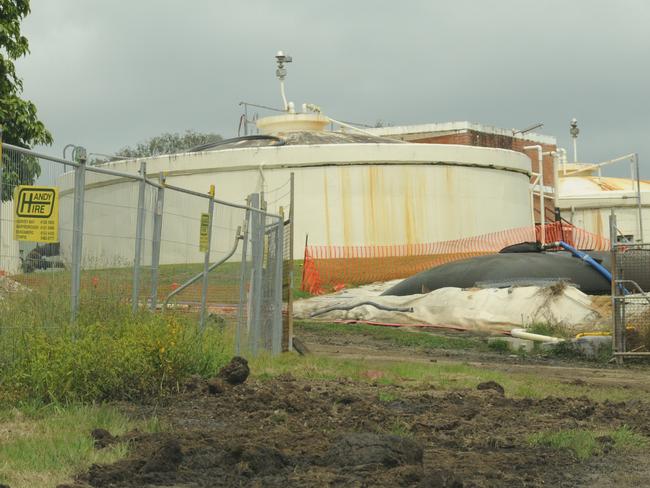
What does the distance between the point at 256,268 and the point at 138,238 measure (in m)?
3.81

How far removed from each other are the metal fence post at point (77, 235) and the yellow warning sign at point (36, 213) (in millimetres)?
560

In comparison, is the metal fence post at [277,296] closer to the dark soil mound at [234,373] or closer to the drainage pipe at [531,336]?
the dark soil mound at [234,373]

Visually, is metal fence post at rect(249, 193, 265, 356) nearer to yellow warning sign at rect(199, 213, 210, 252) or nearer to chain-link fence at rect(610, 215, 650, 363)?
yellow warning sign at rect(199, 213, 210, 252)

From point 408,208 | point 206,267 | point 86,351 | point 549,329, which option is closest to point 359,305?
point 549,329

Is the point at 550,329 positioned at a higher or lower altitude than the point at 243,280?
lower

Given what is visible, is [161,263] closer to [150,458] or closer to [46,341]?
[46,341]

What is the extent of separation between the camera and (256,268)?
1479cm

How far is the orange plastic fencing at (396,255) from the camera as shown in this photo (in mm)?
32719

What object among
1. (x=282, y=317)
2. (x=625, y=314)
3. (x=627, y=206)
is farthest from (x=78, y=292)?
(x=627, y=206)

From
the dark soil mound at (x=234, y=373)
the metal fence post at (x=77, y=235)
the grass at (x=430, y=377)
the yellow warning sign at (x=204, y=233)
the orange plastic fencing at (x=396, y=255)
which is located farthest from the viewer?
the orange plastic fencing at (x=396, y=255)

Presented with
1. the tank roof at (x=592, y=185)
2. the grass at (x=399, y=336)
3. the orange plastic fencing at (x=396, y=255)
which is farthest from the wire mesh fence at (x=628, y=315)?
the tank roof at (x=592, y=185)

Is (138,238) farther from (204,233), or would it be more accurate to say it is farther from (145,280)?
(204,233)

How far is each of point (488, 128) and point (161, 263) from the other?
158 feet

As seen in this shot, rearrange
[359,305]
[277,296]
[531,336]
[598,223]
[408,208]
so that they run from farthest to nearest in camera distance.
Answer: [598,223]
[408,208]
[359,305]
[531,336]
[277,296]
